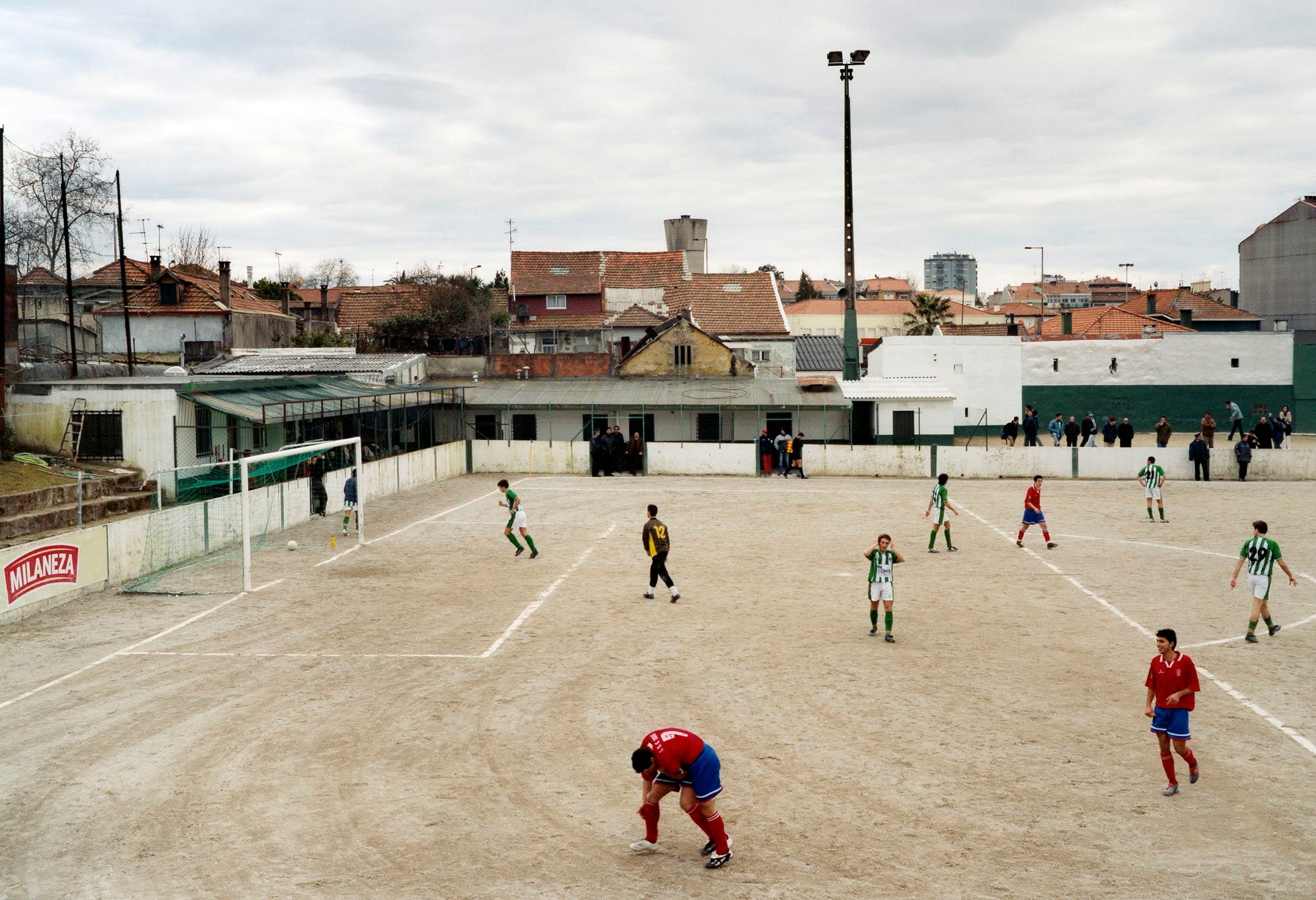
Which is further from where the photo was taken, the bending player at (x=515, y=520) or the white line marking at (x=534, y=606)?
the bending player at (x=515, y=520)

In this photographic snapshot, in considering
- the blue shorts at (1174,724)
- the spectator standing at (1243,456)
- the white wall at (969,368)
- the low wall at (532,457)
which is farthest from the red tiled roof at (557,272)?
the blue shorts at (1174,724)

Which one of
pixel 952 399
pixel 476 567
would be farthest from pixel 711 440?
pixel 476 567

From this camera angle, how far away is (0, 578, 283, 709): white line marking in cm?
1439

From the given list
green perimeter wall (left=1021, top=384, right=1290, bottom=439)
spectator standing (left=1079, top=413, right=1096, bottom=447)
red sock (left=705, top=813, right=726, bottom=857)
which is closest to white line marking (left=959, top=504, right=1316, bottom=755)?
red sock (left=705, top=813, right=726, bottom=857)

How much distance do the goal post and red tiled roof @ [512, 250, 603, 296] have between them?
1619 inches

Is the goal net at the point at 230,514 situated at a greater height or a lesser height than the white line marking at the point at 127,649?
greater

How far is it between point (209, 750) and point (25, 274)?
5466cm

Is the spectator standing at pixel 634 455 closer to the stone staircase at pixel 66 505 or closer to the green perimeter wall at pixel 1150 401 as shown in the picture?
the stone staircase at pixel 66 505

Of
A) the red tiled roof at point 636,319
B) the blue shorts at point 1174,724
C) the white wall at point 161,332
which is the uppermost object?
the red tiled roof at point 636,319

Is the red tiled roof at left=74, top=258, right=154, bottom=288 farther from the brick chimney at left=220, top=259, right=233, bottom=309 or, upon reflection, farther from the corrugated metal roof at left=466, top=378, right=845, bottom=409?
the corrugated metal roof at left=466, top=378, right=845, bottom=409

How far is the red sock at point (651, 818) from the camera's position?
30.6 ft

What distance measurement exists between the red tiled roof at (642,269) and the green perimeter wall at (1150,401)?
97.7ft

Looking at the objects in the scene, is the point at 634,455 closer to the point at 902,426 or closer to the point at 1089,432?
the point at 902,426

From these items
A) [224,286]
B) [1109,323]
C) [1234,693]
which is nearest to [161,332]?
[224,286]
